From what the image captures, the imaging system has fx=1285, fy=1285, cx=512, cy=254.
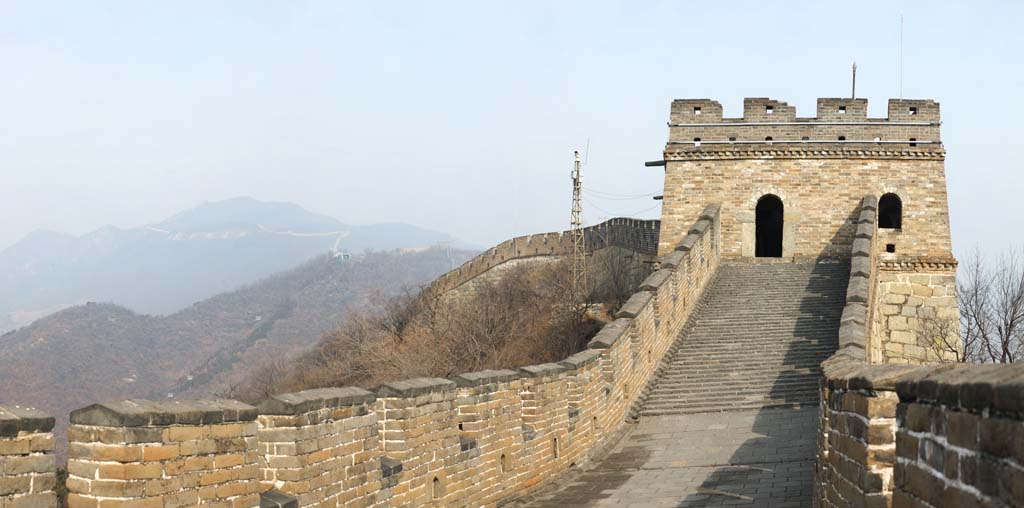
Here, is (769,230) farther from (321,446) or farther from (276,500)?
(276,500)

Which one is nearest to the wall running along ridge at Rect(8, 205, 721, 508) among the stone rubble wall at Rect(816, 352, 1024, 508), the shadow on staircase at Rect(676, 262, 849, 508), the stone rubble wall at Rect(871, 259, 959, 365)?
the shadow on staircase at Rect(676, 262, 849, 508)

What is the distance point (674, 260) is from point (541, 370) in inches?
Result: 328

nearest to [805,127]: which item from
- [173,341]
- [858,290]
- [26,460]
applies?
[858,290]

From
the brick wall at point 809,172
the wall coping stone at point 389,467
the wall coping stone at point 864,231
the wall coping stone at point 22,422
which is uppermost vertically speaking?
the brick wall at point 809,172

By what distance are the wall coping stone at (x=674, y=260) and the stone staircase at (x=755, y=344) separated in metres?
1.17

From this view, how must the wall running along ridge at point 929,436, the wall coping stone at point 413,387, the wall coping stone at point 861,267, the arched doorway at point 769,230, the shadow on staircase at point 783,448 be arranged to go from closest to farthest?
the wall running along ridge at point 929,436
the wall coping stone at point 413,387
the shadow on staircase at point 783,448
the wall coping stone at point 861,267
the arched doorway at point 769,230

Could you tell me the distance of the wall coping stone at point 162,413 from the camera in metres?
6.75

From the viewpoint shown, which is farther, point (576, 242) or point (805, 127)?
point (576, 242)

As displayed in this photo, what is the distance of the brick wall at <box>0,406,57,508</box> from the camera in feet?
19.4

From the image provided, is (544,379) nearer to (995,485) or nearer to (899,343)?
(995,485)

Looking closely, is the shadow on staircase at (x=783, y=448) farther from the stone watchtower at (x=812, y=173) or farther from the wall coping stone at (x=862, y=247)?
the stone watchtower at (x=812, y=173)

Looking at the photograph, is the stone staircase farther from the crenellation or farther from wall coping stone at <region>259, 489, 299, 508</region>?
wall coping stone at <region>259, 489, 299, 508</region>

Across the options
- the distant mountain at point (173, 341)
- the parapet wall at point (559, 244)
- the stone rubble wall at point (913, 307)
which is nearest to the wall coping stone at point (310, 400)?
the stone rubble wall at point (913, 307)

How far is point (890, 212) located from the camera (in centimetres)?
2803
